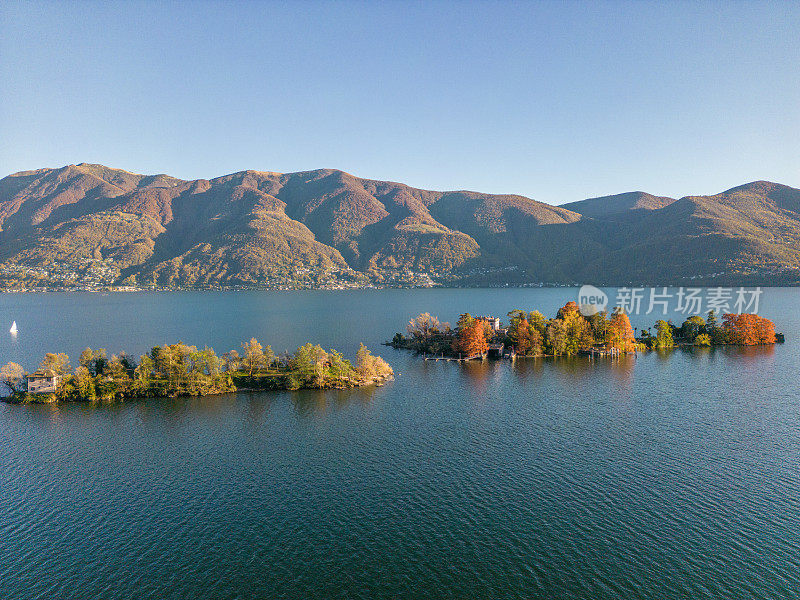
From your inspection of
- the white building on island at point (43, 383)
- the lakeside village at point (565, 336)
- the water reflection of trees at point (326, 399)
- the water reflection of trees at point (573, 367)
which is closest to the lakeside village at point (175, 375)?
the white building on island at point (43, 383)

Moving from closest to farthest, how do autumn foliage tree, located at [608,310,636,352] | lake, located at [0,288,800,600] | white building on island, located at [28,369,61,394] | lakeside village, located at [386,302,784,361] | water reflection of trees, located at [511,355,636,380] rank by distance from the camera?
lake, located at [0,288,800,600], white building on island, located at [28,369,61,394], water reflection of trees, located at [511,355,636,380], lakeside village, located at [386,302,784,361], autumn foliage tree, located at [608,310,636,352]

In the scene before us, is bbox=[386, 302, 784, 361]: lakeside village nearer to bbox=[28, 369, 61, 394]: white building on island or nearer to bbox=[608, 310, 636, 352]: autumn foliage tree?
bbox=[608, 310, 636, 352]: autumn foliage tree

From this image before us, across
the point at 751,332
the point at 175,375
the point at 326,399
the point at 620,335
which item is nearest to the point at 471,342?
the point at 620,335

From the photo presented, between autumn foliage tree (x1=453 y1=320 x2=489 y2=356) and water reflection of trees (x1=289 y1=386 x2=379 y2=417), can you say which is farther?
autumn foliage tree (x1=453 y1=320 x2=489 y2=356)

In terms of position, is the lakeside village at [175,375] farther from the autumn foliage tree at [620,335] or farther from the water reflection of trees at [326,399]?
the autumn foliage tree at [620,335]

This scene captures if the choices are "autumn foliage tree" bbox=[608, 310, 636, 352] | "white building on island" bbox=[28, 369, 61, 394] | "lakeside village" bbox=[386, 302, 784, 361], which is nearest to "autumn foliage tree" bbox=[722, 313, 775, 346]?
"lakeside village" bbox=[386, 302, 784, 361]

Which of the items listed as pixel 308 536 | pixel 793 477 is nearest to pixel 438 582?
pixel 308 536

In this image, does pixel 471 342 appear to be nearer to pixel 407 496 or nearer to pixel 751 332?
pixel 407 496
